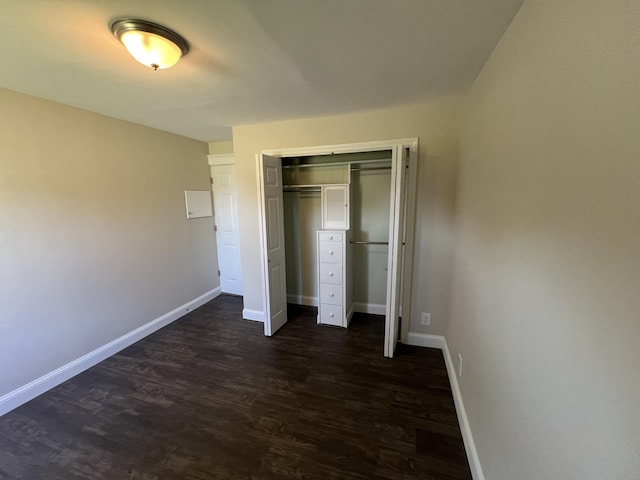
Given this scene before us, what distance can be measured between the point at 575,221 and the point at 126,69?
2436 millimetres

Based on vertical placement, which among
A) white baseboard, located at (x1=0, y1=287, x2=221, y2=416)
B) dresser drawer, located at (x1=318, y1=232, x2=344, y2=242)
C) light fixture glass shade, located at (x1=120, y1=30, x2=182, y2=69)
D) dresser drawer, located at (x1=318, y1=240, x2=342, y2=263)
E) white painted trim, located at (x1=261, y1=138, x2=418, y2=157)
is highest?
light fixture glass shade, located at (x1=120, y1=30, x2=182, y2=69)

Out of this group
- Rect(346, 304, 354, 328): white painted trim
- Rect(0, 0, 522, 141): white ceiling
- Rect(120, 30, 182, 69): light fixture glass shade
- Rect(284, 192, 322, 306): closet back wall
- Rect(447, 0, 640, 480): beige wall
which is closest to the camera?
Rect(447, 0, 640, 480): beige wall

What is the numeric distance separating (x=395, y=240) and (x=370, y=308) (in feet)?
4.81

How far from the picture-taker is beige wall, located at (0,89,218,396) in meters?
1.98

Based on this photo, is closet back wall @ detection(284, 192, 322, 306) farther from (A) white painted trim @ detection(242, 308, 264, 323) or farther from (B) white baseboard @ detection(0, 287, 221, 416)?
(B) white baseboard @ detection(0, 287, 221, 416)

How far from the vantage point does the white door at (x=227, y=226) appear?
390 cm

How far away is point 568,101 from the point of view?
2.43ft

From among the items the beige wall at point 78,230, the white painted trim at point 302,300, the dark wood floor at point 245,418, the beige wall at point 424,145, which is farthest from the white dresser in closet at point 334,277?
the beige wall at point 78,230

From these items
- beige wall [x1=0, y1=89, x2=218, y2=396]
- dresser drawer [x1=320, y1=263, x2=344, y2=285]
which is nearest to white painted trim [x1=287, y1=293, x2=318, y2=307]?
dresser drawer [x1=320, y1=263, x2=344, y2=285]

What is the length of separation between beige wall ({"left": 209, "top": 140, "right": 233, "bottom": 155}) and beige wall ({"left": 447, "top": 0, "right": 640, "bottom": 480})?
11.0 feet

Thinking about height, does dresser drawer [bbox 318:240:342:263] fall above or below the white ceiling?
below

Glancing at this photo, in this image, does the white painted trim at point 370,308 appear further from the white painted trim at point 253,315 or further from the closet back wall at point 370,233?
the white painted trim at point 253,315

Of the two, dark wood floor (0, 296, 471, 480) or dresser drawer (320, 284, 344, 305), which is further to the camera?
dresser drawer (320, 284, 344, 305)

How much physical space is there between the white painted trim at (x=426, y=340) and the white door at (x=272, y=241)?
1568mm
